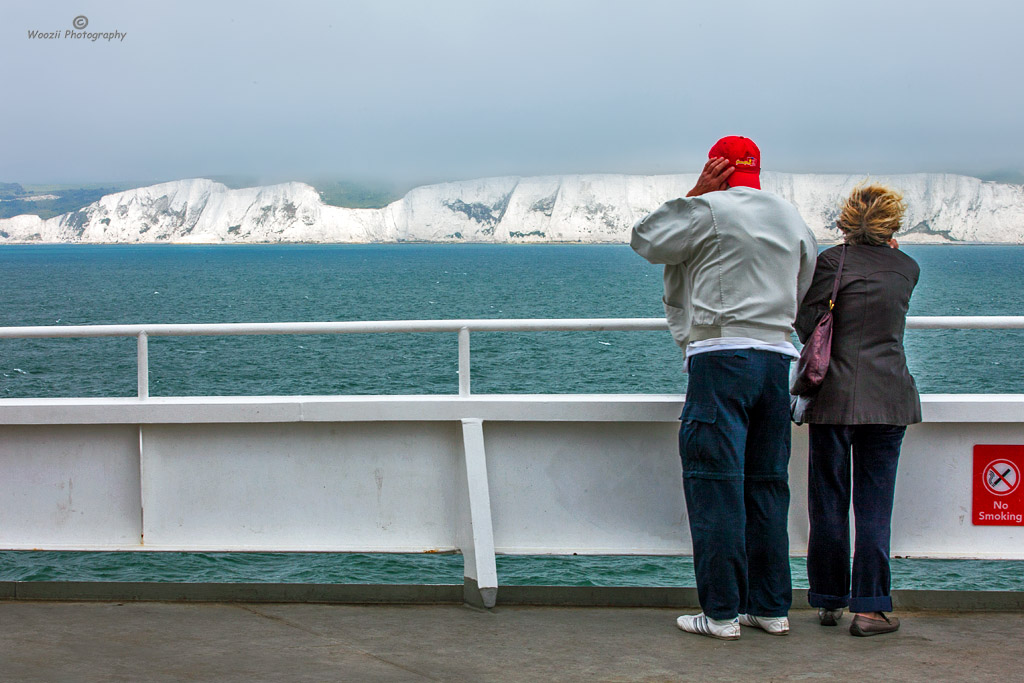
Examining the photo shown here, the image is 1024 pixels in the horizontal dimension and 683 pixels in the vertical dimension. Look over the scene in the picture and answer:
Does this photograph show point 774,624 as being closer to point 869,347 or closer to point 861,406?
point 861,406

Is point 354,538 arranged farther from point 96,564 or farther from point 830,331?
point 96,564

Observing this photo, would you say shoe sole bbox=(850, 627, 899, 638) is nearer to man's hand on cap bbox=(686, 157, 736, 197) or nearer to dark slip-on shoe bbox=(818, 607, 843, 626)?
dark slip-on shoe bbox=(818, 607, 843, 626)

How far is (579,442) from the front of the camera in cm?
467

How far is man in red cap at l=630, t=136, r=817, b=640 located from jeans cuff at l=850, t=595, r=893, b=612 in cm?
29

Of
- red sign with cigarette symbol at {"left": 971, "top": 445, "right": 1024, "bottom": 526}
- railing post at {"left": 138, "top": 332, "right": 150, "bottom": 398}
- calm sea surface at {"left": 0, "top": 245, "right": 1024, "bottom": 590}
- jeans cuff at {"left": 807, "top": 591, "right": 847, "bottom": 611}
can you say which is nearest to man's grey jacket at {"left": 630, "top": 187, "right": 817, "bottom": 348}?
jeans cuff at {"left": 807, "top": 591, "right": 847, "bottom": 611}

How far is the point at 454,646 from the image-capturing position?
3.82m

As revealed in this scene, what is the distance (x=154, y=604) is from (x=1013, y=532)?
3924 millimetres

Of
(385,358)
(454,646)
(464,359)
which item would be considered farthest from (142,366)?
(385,358)

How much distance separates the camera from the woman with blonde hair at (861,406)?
3893mm

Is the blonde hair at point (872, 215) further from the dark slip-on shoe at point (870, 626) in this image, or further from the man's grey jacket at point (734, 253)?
the dark slip-on shoe at point (870, 626)

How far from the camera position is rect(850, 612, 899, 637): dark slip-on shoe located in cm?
394

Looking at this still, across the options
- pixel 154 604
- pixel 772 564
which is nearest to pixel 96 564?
pixel 154 604

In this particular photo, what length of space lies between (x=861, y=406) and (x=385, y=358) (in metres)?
39.6

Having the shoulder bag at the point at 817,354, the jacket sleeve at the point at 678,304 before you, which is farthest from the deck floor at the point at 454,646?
the jacket sleeve at the point at 678,304
